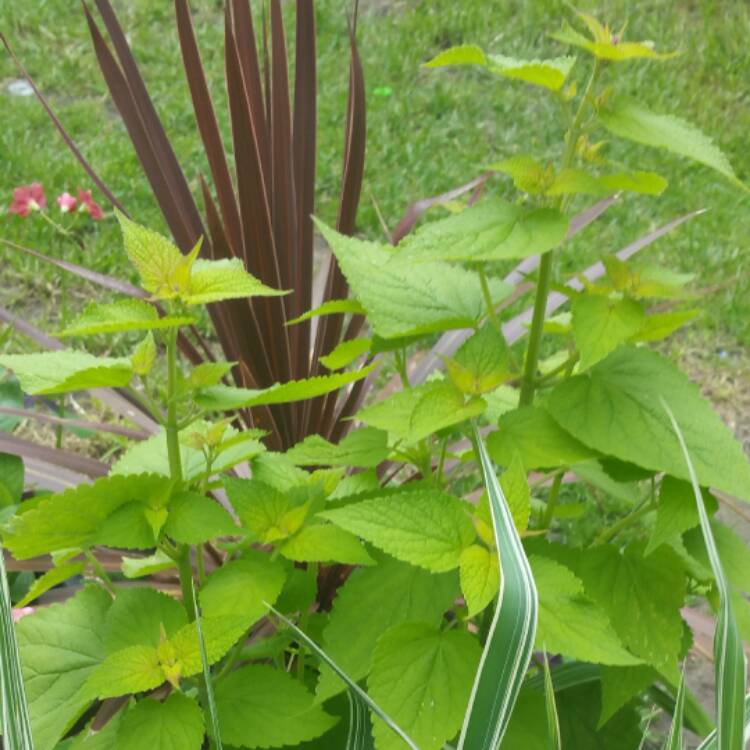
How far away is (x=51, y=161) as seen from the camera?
3.12m

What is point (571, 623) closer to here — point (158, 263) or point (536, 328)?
point (536, 328)

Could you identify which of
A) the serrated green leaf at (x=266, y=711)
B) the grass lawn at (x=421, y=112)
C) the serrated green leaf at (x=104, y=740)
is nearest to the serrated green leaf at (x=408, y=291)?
the serrated green leaf at (x=266, y=711)

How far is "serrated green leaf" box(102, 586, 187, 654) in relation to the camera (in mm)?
943

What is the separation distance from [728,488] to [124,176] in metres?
2.56

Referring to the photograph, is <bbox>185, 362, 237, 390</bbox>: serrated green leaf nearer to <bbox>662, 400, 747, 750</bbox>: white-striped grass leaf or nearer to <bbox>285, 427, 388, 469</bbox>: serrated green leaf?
<bbox>285, 427, 388, 469</bbox>: serrated green leaf

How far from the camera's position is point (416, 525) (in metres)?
0.87

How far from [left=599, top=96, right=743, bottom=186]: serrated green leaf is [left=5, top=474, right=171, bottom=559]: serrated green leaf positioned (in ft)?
1.58

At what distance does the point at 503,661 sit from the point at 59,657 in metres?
0.46

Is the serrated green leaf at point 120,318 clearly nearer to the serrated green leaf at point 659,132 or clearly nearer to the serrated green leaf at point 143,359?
the serrated green leaf at point 143,359

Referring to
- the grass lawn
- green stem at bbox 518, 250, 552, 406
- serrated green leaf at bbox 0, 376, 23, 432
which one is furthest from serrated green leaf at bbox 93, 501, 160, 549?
the grass lawn

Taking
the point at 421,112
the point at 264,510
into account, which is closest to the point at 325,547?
the point at 264,510

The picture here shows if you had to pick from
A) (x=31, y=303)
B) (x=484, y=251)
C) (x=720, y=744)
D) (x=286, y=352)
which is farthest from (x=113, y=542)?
(x=31, y=303)

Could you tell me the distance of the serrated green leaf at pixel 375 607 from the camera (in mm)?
930

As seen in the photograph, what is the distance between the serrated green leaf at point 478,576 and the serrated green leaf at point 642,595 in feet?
0.46
